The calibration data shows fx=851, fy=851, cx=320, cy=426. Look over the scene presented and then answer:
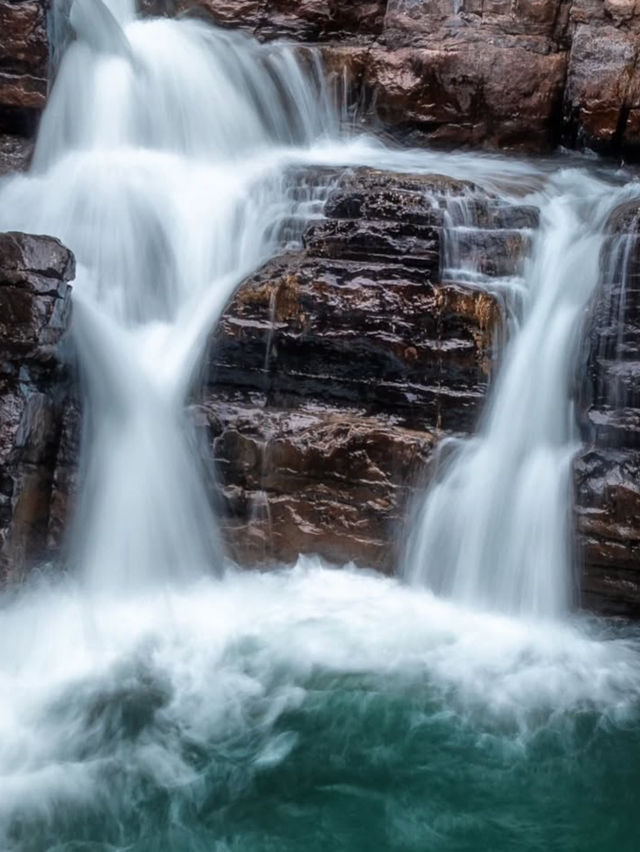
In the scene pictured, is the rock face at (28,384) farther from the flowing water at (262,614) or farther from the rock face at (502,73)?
the rock face at (502,73)

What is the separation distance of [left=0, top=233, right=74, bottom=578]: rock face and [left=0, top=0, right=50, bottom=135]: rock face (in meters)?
3.01

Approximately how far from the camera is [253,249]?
702 cm

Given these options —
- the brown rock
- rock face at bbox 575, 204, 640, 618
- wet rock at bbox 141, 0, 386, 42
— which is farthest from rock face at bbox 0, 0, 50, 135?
rock face at bbox 575, 204, 640, 618

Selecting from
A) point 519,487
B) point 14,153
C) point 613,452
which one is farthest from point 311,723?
point 14,153

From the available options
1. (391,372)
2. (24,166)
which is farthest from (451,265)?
(24,166)

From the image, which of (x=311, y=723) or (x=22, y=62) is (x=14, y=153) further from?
(x=311, y=723)

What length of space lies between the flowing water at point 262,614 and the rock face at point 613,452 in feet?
0.54

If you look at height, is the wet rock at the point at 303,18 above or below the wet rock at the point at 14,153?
above

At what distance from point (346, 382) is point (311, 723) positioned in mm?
2390

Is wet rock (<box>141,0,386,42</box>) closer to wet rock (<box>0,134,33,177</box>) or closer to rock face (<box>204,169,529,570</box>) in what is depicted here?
wet rock (<box>0,134,33,177</box>)

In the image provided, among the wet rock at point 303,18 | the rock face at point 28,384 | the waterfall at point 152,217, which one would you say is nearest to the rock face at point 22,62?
the waterfall at point 152,217

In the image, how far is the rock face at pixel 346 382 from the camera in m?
5.94

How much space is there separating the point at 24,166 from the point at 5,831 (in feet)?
19.9

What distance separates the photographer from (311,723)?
4.82 metres
